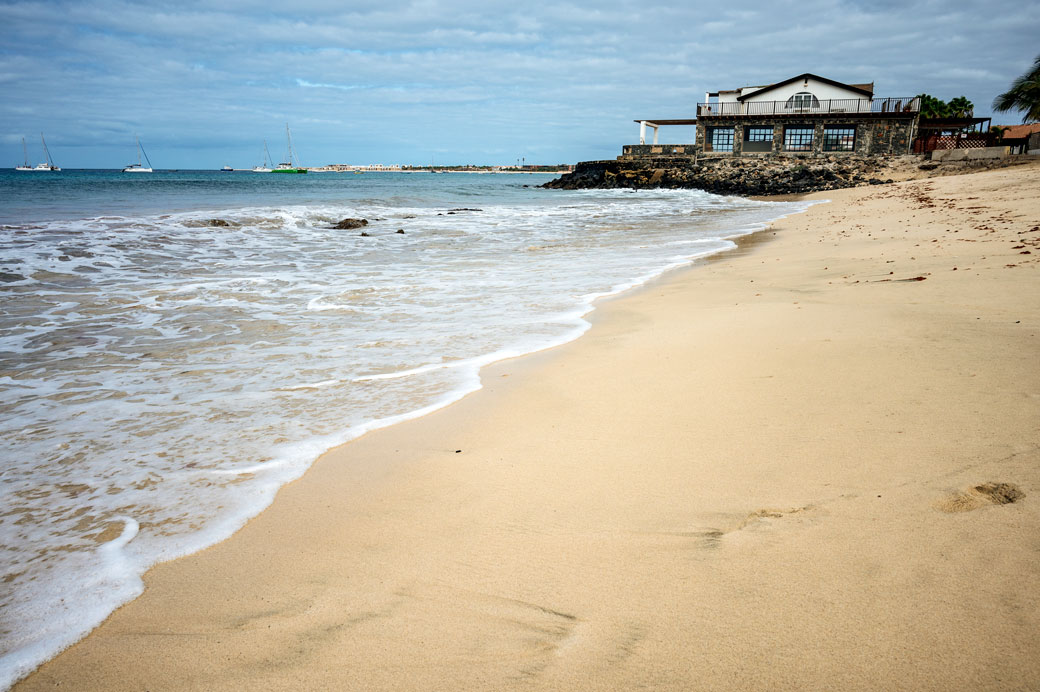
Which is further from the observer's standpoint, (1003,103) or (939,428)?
(1003,103)

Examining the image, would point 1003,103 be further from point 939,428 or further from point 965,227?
point 939,428

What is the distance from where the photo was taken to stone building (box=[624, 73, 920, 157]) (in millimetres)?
37344

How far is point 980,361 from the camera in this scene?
2857 millimetres

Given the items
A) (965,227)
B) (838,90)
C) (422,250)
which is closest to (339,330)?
(422,250)

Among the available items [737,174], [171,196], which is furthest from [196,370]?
[737,174]

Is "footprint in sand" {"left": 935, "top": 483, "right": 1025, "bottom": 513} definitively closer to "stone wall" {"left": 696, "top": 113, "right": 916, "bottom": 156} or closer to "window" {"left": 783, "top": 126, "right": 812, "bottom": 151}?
"stone wall" {"left": 696, "top": 113, "right": 916, "bottom": 156}

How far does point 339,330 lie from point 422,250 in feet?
20.6

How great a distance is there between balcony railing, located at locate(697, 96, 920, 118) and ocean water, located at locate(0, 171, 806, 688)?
121 feet

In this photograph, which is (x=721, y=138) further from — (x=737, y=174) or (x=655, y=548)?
(x=655, y=548)

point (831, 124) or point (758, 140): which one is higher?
point (831, 124)

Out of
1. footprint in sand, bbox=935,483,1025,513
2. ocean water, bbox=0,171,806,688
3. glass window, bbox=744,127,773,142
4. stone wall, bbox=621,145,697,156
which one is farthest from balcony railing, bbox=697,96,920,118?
footprint in sand, bbox=935,483,1025,513

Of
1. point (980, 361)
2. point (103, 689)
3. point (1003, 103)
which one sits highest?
point (1003, 103)

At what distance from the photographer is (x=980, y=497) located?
175 centimetres

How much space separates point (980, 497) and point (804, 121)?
4529cm
